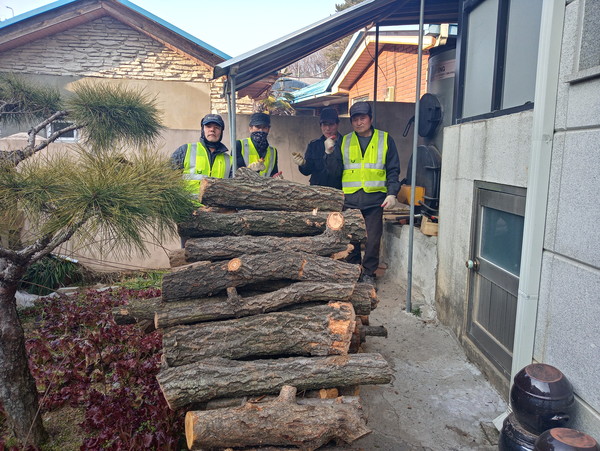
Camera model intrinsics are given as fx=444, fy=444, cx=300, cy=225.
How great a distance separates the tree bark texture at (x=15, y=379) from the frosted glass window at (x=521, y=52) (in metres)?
4.02

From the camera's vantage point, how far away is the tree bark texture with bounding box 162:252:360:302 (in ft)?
9.75

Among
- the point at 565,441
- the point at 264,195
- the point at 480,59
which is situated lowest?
the point at 565,441

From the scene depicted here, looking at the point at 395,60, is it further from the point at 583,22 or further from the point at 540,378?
the point at 540,378

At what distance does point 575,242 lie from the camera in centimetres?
242

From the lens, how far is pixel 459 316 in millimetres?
4547

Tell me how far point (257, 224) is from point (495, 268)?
212 centimetres

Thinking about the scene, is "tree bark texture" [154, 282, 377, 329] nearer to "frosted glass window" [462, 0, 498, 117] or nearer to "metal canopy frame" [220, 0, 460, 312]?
"metal canopy frame" [220, 0, 460, 312]

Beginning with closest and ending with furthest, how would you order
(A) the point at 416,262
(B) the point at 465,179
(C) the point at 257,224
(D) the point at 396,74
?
(C) the point at 257,224
(B) the point at 465,179
(A) the point at 416,262
(D) the point at 396,74

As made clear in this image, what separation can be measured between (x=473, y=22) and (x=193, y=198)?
3.60 metres

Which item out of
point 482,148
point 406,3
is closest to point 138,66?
point 406,3

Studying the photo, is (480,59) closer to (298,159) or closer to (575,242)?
(298,159)

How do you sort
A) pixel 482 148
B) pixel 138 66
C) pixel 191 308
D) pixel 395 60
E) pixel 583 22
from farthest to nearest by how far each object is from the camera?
pixel 395 60 → pixel 138 66 → pixel 482 148 → pixel 191 308 → pixel 583 22

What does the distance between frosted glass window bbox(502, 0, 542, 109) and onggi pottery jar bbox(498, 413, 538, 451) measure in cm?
240

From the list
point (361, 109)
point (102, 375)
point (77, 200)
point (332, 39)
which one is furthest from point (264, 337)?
point (332, 39)
